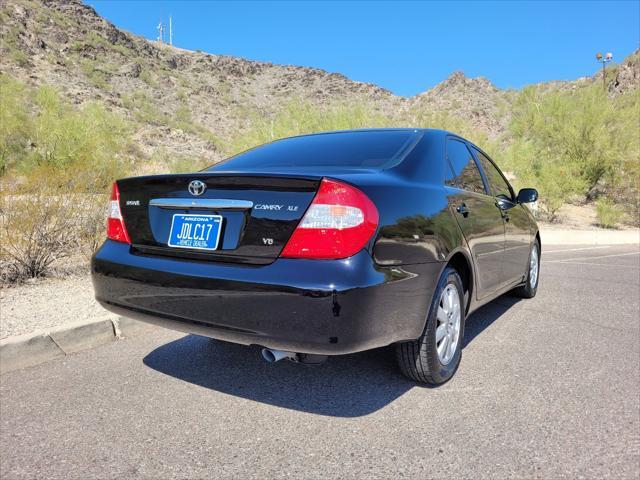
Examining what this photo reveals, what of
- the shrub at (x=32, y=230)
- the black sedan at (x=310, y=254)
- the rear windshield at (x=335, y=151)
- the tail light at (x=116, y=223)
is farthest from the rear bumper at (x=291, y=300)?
the shrub at (x=32, y=230)

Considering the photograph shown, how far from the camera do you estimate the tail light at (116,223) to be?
2.90 meters

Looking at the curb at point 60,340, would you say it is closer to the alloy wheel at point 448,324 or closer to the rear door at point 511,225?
the alloy wheel at point 448,324

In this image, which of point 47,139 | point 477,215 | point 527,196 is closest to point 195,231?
point 477,215

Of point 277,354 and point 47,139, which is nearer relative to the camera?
point 277,354

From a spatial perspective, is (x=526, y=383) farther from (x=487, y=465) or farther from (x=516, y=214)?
(x=516, y=214)

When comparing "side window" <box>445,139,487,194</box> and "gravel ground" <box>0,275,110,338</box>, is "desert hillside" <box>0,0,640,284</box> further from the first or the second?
"side window" <box>445,139,487,194</box>

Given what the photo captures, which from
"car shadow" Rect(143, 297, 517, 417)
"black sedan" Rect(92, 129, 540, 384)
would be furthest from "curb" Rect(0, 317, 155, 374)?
"black sedan" Rect(92, 129, 540, 384)

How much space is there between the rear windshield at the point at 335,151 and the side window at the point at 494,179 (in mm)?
1173

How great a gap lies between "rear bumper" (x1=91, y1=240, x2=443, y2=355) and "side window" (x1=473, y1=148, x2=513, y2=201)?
1915mm

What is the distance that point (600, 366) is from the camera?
3.44 m

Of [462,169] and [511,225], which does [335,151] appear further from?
[511,225]

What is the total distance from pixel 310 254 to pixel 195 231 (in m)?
0.67

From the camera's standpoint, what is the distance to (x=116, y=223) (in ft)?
9.75

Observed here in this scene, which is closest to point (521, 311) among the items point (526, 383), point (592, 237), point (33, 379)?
point (526, 383)
